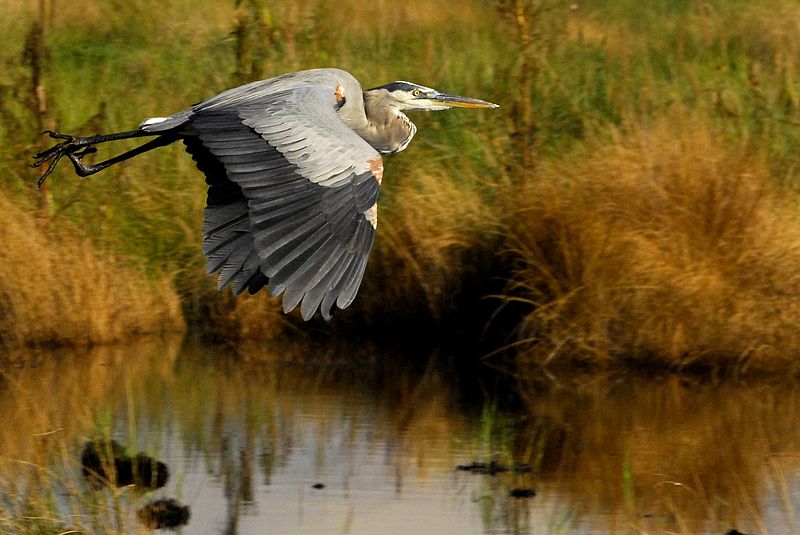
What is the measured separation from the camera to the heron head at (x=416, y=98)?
692 centimetres

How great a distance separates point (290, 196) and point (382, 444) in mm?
2818

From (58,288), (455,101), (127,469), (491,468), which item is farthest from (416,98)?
(58,288)

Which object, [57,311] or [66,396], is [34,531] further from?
[57,311]

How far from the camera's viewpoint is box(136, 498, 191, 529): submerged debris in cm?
637

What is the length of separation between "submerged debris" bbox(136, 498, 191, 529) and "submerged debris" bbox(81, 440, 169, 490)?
11cm

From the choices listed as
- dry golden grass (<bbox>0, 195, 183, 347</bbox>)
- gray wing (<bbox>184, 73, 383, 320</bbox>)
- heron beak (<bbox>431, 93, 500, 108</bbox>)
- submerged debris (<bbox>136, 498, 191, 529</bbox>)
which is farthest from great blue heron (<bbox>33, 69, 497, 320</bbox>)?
dry golden grass (<bbox>0, 195, 183, 347</bbox>)

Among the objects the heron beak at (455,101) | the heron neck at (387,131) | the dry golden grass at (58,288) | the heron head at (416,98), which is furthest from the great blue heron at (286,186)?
the dry golden grass at (58,288)

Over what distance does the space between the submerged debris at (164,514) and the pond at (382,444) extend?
0.11 feet

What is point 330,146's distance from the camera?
5.56 metres

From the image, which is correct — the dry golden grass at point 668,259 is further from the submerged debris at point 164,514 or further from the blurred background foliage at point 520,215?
the submerged debris at point 164,514

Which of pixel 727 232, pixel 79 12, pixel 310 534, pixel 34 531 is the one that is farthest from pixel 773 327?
pixel 79 12

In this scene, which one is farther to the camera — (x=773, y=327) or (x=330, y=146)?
(x=773, y=327)

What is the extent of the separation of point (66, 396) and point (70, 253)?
964 mm

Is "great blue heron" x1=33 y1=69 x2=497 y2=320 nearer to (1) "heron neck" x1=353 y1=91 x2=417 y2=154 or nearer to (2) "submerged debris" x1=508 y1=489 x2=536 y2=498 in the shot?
(1) "heron neck" x1=353 y1=91 x2=417 y2=154
